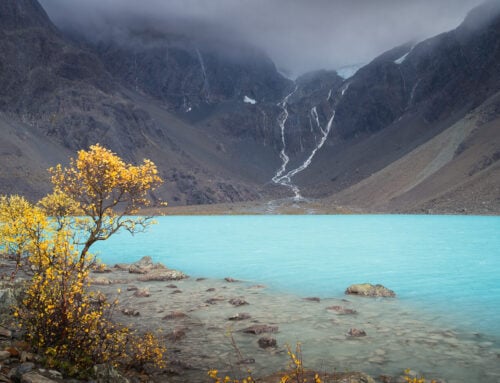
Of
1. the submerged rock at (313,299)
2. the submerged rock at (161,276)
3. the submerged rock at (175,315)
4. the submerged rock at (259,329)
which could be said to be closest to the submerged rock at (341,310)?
the submerged rock at (313,299)

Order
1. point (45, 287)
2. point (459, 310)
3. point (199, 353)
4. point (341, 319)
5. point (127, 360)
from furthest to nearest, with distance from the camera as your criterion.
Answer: point (459, 310) → point (341, 319) → point (199, 353) → point (127, 360) → point (45, 287)

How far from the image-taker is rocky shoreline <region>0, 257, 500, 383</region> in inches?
510

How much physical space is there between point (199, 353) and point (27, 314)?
243 inches

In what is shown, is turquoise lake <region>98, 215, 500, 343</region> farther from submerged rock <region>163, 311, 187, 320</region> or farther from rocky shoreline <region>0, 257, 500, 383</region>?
submerged rock <region>163, 311, 187, 320</region>

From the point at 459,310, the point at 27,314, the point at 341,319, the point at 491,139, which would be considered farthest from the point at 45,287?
the point at 491,139

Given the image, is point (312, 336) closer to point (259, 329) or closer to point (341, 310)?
point (259, 329)

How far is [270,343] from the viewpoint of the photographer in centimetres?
1648

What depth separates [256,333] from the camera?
18234 mm

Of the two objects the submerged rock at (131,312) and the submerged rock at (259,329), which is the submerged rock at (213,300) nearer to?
the submerged rock at (131,312)

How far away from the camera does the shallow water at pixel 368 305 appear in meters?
15.0

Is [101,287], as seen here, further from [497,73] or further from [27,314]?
[497,73]

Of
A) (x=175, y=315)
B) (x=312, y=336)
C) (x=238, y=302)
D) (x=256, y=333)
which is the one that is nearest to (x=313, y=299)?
(x=238, y=302)

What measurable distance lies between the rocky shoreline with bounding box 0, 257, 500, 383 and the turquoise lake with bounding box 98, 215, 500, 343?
2.78 metres

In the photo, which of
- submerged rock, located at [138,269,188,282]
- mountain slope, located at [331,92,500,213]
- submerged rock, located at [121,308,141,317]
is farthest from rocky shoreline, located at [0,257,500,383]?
mountain slope, located at [331,92,500,213]
